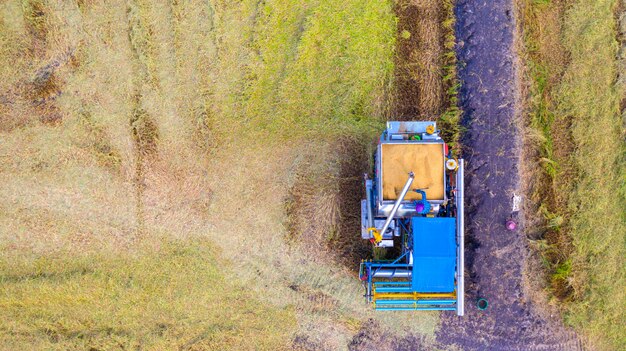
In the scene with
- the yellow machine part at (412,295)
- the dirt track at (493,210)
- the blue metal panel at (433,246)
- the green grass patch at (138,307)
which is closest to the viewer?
the blue metal panel at (433,246)

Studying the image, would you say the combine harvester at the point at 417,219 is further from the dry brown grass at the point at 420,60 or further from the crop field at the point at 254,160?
the dry brown grass at the point at 420,60

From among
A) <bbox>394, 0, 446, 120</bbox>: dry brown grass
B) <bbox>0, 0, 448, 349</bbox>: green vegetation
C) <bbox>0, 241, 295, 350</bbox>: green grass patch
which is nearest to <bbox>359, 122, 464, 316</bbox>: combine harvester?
<bbox>0, 0, 448, 349</bbox>: green vegetation

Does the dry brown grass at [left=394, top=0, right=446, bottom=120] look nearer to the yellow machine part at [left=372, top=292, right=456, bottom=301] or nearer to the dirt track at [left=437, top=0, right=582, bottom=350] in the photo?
the dirt track at [left=437, top=0, right=582, bottom=350]

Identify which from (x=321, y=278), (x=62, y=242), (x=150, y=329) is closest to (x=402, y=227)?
(x=321, y=278)

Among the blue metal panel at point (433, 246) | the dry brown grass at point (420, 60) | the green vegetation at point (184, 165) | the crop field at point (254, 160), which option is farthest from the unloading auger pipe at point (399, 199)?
the dry brown grass at point (420, 60)

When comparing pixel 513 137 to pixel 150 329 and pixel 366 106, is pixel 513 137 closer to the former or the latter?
pixel 366 106

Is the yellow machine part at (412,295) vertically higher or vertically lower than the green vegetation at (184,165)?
lower
